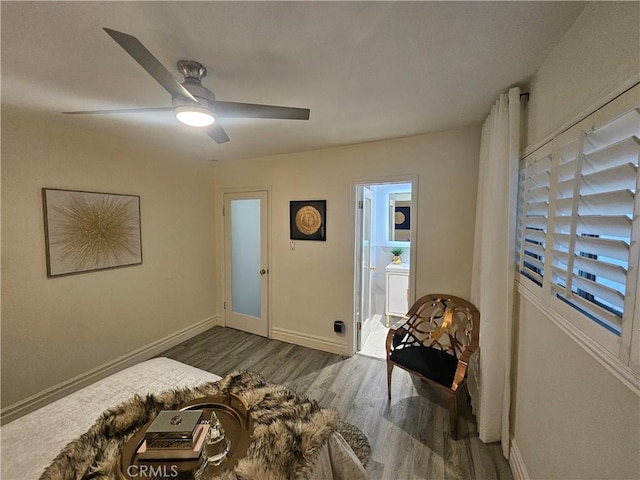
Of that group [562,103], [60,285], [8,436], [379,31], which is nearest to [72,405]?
[8,436]

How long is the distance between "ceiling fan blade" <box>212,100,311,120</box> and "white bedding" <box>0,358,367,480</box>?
165 centimetres

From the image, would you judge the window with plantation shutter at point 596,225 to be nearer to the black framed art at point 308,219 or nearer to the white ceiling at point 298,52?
the white ceiling at point 298,52

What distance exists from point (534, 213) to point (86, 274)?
367 centimetres

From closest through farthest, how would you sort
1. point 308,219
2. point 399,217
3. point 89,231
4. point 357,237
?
point 89,231 < point 357,237 < point 308,219 < point 399,217

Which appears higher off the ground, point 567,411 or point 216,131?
point 216,131

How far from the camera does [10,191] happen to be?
76.1 inches

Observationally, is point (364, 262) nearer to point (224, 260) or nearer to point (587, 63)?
point (224, 260)

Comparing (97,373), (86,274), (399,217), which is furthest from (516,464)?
Result: (86,274)

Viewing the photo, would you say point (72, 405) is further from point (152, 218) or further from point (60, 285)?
point (152, 218)

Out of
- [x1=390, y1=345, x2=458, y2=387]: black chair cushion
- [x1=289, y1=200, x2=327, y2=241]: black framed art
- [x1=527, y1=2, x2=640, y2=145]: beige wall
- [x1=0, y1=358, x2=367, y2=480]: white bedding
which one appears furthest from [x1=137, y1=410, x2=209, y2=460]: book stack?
[x1=289, y1=200, x2=327, y2=241]: black framed art

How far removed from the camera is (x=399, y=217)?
13.5ft

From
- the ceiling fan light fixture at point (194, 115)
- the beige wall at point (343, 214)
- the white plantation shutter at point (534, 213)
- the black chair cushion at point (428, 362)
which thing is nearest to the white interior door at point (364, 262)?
the beige wall at point (343, 214)

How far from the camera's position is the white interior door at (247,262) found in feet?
11.5

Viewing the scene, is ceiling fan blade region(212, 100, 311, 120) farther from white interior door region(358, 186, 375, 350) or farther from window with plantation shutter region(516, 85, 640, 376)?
white interior door region(358, 186, 375, 350)
